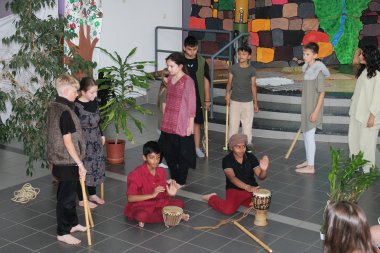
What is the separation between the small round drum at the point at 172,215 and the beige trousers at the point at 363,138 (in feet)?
9.27

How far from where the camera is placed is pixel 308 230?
6395mm

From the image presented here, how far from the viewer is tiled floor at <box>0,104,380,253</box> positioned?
603cm

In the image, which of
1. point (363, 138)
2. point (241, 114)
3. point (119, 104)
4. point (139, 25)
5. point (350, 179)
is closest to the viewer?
point (350, 179)

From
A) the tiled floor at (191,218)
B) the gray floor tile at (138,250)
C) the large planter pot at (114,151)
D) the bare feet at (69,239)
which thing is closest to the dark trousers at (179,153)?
the tiled floor at (191,218)

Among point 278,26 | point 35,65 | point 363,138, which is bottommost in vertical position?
point 363,138

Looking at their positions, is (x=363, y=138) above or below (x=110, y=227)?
above

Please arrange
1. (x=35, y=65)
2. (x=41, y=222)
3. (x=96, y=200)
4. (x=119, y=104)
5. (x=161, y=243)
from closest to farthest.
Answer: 1. (x=161, y=243)
2. (x=41, y=222)
3. (x=96, y=200)
4. (x=35, y=65)
5. (x=119, y=104)

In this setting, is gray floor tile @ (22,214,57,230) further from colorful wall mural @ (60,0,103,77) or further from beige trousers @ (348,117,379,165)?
colorful wall mural @ (60,0,103,77)

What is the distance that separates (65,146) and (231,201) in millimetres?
1944

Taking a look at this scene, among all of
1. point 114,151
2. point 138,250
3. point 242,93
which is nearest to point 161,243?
point 138,250

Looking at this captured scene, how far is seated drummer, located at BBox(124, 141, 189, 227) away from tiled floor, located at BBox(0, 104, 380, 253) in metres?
0.11

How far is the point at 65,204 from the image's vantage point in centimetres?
613

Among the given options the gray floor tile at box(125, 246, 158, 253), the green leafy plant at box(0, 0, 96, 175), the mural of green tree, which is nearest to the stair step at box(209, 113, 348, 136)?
the green leafy plant at box(0, 0, 96, 175)

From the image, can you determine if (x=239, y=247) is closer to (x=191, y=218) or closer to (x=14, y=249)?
A: (x=191, y=218)
